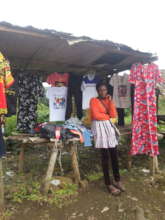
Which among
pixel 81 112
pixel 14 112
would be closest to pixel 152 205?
pixel 81 112

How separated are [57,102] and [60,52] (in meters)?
1.08

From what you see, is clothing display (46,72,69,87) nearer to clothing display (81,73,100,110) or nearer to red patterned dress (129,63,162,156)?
clothing display (81,73,100,110)

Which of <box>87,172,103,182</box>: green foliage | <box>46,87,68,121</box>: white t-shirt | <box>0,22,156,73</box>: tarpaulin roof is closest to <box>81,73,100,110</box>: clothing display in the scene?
<box>0,22,156,73</box>: tarpaulin roof

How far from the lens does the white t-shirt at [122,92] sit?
5328mm

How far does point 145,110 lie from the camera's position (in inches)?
172

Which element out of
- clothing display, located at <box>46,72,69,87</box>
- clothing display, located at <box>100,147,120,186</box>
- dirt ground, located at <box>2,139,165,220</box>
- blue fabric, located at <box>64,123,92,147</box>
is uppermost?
clothing display, located at <box>46,72,69,87</box>

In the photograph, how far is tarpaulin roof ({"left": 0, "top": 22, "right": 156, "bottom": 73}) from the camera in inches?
132

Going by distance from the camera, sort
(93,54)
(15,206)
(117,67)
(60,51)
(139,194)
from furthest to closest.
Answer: (117,67), (93,54), (60,51), (139,194), (15,206)

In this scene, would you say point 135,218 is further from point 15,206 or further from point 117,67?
point 117,67

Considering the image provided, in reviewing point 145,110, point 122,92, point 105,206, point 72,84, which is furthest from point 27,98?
point 105,206

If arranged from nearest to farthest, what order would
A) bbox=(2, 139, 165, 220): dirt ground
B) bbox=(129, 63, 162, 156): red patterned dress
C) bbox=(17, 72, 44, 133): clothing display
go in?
bbox=(2, 139, 165, 220): dirt ground < bbox=(129, 63, 162, 156): red patterned dress < bbox=(17, 72, 44, 133): clothing display

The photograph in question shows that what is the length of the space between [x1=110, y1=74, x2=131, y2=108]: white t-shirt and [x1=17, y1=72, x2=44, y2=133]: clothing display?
71.1 inches

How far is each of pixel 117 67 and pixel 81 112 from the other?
151cm

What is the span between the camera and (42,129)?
3.82 m
